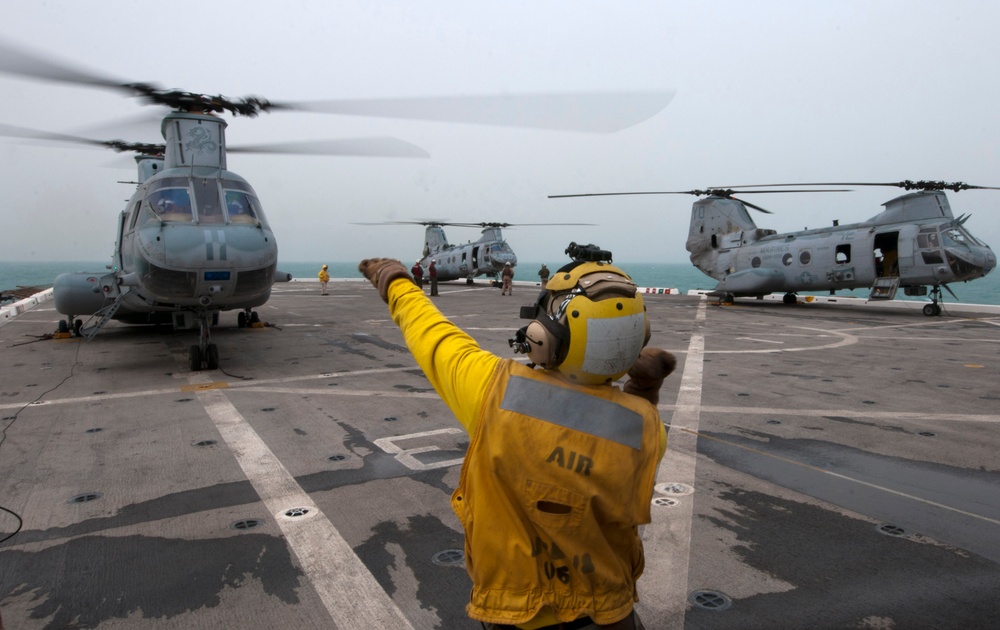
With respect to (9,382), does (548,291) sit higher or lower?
higher

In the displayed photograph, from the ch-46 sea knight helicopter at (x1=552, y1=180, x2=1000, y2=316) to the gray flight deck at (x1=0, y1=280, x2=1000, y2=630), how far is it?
10.2 meters

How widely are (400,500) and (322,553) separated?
904mm

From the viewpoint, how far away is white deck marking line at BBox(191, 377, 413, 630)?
3162 mm

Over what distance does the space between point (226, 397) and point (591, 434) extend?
283 inches

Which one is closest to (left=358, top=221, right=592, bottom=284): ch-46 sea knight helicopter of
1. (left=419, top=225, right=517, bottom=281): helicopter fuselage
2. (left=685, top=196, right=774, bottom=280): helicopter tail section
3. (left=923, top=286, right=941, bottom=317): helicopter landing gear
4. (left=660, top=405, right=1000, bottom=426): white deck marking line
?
(left=419, top=225, right=517, bottom=281): helicopter fuselage

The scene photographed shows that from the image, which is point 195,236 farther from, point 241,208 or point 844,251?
point 844,251

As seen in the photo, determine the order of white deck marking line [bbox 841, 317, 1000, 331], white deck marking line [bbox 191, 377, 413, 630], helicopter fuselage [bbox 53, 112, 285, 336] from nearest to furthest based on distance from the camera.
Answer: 1. white deck marking line [bbox 191, 377, 413, 630]
2. helicopter fuselage [bbox 53, 112, 285, 336]
3. white deck marking line [bbox 841, 317, 1000, 331]

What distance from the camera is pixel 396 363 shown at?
10562 mm

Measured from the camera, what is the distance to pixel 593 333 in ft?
6.11

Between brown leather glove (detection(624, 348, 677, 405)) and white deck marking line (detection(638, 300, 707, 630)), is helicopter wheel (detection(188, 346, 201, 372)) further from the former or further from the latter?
brown leather glove (detection(624, 348, 677, 405))

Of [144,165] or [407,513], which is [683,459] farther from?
[144,165]

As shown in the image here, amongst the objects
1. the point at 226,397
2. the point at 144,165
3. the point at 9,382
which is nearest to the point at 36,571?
the point at 226,397

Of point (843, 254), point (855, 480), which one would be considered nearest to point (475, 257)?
point (843, 254)

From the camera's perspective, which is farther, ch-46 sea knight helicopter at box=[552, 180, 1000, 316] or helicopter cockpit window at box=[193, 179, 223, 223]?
ch-46 sea knight helicopter at box=[552, 180, 1000, 316]
